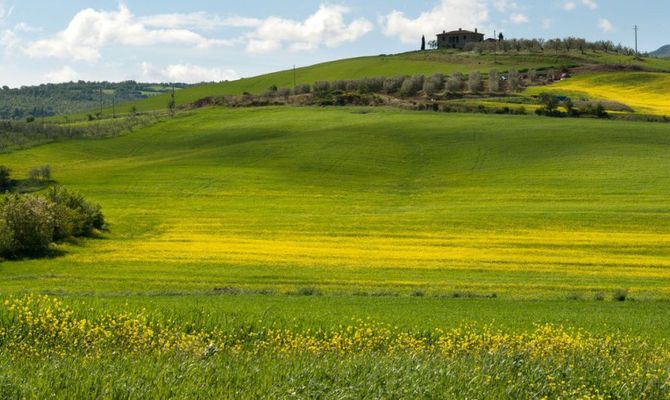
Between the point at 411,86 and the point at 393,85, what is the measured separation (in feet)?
15.5

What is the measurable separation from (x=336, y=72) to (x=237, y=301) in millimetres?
159453

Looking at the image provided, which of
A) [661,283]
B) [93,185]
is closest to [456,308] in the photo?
[661,283]

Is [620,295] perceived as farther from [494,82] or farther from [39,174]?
[494,82]

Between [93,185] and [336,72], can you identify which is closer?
[93,185]

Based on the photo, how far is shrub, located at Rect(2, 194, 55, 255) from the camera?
143ft

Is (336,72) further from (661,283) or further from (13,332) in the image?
(13,332)

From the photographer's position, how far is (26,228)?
44.0 meters

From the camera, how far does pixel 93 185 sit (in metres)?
76.4

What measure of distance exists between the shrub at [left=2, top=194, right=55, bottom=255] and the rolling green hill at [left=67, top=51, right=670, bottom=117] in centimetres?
12352

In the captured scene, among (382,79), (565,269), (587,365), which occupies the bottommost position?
(565,269)

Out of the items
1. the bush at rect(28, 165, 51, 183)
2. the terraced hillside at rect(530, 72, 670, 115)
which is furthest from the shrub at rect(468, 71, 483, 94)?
the bush at rect(28, 165, 51, 183)

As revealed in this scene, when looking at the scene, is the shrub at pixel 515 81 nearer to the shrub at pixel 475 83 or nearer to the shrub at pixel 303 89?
the shrub at pixel 475 83

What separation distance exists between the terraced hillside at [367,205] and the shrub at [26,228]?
205cm

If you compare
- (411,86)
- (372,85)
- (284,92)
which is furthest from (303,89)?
(411,86)
